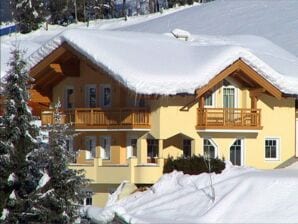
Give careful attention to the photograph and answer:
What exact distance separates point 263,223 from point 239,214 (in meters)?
0.97

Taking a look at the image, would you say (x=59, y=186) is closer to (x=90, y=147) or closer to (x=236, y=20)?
(x=90, y=147)

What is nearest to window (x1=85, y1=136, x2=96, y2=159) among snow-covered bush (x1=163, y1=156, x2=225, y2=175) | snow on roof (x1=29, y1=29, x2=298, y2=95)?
snow on roof (x1=29, y1=29, x2=298, y2=95)

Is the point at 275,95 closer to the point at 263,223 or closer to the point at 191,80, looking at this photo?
the point at 191,80

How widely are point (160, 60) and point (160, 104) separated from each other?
6.70 ft

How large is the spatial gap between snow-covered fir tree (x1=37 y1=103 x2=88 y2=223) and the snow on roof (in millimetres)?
7609

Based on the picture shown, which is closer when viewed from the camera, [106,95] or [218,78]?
[218,78]

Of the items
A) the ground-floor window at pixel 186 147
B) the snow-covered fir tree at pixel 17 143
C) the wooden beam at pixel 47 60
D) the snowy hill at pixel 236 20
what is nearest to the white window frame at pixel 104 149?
the ground-floor window at pixel 186 147

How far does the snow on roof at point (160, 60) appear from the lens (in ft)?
A: 121

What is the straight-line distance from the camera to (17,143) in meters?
30.4

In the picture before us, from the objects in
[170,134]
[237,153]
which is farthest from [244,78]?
[170,134]

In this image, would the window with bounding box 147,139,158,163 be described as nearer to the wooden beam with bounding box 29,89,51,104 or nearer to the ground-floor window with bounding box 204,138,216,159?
the ground-floor window with bounding box 204,138,216,159

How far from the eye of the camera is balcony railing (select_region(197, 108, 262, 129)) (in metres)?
38.7

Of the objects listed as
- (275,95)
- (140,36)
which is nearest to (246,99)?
(275,95)

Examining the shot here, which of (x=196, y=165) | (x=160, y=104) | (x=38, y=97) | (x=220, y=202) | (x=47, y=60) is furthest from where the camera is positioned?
(x=38, y=97)
